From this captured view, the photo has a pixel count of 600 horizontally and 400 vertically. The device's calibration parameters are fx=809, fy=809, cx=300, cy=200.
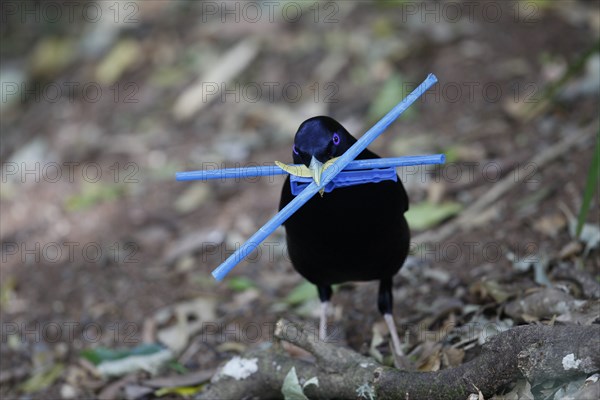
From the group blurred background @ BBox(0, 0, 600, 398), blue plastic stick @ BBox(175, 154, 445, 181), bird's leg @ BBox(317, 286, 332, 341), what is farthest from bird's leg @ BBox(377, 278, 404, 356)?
blue plastic stick @ BBox(175, 154, 445, 181)

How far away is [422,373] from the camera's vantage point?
306cm

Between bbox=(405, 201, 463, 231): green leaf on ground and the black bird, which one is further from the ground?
the black bird

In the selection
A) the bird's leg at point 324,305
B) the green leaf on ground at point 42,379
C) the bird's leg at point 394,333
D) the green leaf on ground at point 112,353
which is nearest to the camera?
the bird's leg at point 394,333

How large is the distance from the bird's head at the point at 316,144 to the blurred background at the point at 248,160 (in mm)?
1068

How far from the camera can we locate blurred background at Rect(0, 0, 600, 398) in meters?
4.55

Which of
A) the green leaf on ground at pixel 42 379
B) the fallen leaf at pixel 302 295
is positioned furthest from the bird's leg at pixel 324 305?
the green leaf on ground at pixel 42 379

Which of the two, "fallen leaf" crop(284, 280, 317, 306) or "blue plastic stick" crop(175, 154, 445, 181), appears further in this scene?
"fallen leaf" crop(284, 280, 317, 306)

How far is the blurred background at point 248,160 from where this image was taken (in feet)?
14.9

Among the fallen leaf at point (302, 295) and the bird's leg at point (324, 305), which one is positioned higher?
the bird's leg at point (324, 305)

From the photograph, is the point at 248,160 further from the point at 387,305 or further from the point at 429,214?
the point at 387,305

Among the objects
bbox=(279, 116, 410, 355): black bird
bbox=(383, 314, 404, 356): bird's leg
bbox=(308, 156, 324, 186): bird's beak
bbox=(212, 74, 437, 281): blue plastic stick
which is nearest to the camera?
bbox=(212, 74, 437, 281): blue plastic stick

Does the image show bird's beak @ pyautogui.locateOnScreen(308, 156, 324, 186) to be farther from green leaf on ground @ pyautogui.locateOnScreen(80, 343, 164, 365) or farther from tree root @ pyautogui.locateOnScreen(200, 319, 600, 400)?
green leaf on ground @ pyautogui.locateOnScreen(80, 343, 164, 365)

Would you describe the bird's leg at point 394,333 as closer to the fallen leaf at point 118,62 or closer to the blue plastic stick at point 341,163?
the blue plastic stick at point 341,163

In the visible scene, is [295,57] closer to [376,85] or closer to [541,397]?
[376,85]
